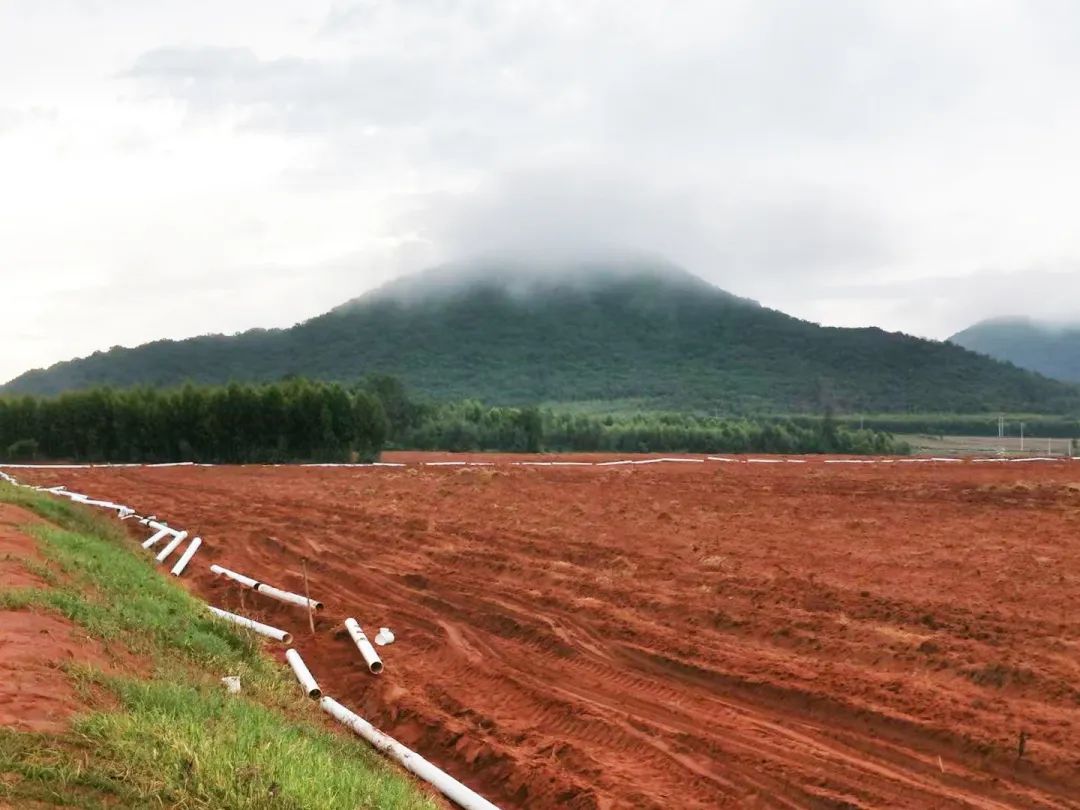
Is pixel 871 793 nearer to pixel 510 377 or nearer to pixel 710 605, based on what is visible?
pixel 710 605

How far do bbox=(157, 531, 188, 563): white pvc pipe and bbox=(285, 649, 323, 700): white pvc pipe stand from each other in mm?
6592

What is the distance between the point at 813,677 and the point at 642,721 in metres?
1.66

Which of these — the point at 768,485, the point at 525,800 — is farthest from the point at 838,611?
the point at 768,485

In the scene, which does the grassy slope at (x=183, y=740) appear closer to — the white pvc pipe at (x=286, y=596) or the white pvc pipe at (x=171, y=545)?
the white pvc pipe at (x=286, y=596)

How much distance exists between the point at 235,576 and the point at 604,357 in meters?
104

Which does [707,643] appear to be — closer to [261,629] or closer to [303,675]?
[303,675]

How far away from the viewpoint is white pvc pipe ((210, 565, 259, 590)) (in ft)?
43.9

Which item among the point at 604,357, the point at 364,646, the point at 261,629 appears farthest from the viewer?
the point at 604,357

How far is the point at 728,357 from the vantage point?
4395 inches

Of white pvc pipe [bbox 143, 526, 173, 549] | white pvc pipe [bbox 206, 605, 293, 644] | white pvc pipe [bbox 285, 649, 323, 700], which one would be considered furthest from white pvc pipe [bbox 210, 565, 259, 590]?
white pvc pipe [bbox 285, 649, 323, 700]

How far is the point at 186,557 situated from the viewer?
1549 cm

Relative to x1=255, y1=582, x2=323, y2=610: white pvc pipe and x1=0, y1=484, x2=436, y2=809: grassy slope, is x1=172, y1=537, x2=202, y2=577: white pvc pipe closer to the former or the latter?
x1=255, y1=582, x2=323, y2=610: white pvc pipe

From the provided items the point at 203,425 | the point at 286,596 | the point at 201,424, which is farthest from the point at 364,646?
the point at 201,424

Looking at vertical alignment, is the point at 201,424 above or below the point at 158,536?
above
